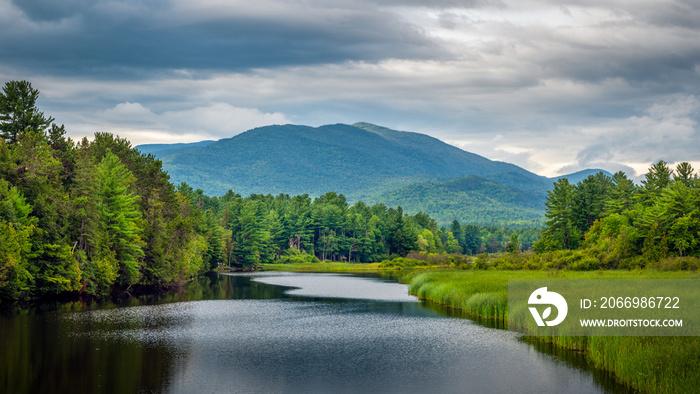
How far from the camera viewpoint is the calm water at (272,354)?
87.9 feet

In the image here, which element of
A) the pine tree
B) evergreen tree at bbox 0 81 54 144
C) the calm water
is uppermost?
evergreen tree at bbox 0 81 54 144

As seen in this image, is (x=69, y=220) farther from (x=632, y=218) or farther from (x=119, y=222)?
(x=632, y=218)

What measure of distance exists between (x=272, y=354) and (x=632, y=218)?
6579 cm

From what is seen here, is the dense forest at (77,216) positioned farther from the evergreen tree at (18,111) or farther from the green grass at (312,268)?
the green grass at (312,268)

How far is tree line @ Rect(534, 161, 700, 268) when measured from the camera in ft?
227

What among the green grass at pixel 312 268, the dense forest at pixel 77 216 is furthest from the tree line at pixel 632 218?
the dense forest at pixel 77 216

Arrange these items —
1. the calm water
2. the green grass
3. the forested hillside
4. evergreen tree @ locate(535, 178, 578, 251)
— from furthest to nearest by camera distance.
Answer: the green grass < evergreen tree @ locate(535, 178, 578, 251) < the forested hillside < the calm water

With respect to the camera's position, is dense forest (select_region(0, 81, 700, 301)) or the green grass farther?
the green grass

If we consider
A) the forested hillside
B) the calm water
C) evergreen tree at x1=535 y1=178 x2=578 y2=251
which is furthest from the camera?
evergreen tree at x1=535 y1=178 x2=578 y2=251

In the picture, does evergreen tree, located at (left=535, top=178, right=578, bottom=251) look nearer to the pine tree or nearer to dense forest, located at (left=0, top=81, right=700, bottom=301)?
dense forest, located at (left=0, top=81, right=700, bottom=301)

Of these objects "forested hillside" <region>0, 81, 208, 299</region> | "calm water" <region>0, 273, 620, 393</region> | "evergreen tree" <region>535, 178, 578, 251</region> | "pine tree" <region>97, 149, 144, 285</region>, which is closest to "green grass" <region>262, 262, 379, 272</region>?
"evergreen tree" <region>535, 178, 578, 251</region>

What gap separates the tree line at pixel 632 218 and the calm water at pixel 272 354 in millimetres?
32995

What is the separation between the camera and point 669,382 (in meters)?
22.7

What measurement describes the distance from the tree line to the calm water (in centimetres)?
3300
